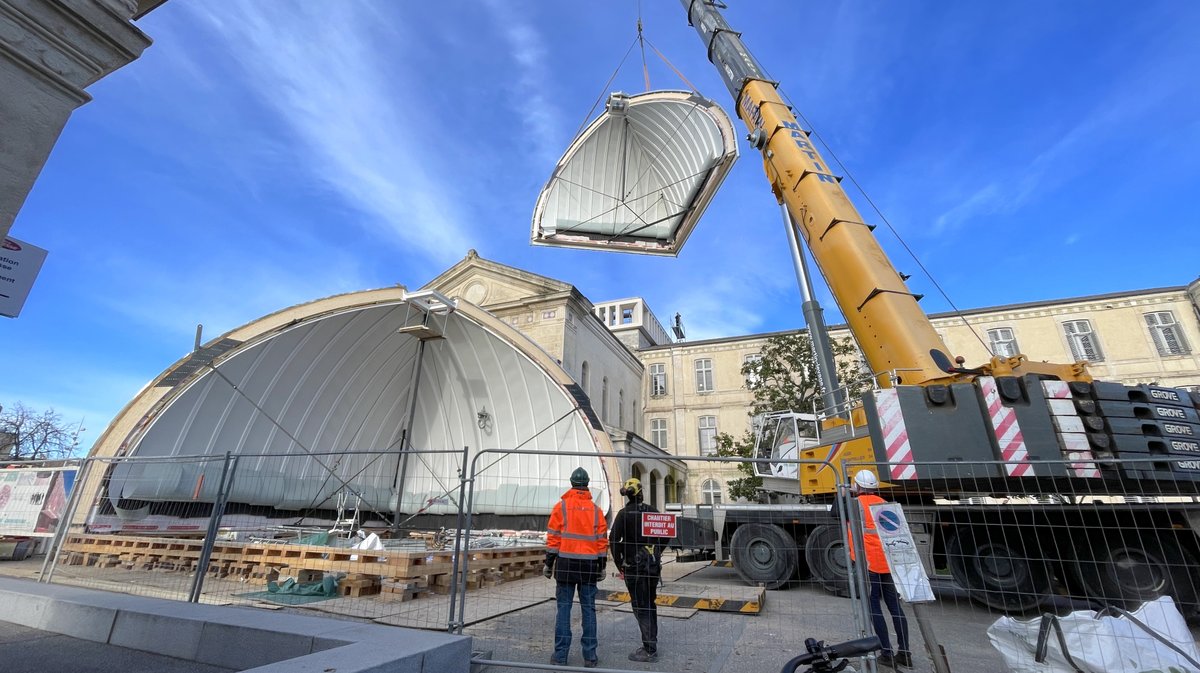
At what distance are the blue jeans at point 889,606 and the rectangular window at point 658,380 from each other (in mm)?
26940

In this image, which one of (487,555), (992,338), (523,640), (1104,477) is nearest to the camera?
(523,640)

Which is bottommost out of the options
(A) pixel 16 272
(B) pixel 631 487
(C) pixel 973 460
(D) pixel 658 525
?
(D) pixel 658 525

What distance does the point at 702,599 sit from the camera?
7102mm

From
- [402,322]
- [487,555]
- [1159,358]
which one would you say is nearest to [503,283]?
[402,322]

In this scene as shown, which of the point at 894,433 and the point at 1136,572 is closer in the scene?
the point at 894,433

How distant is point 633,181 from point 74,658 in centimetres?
1680

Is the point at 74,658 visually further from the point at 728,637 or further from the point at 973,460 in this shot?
the point at 973,460

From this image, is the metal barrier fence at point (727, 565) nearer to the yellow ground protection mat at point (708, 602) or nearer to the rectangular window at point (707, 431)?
the yellow ground protection mat at point (708, 602)

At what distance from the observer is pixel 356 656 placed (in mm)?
2861

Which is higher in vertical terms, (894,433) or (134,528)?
(894,433)

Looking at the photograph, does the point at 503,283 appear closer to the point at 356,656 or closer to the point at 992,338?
the point at 356,656

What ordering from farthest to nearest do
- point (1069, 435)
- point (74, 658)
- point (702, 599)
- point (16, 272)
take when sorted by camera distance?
1. point (702, 599)
2. point (1069, 435)
3. point (74, 658)
4. point (16, 272)

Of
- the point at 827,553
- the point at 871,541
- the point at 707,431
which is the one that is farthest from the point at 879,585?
the point at 707,431

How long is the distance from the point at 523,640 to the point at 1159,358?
3244 centimetres
